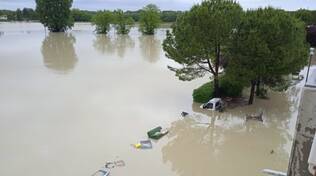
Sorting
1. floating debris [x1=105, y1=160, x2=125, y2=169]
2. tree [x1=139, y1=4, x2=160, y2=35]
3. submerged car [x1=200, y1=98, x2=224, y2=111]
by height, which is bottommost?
floating debris [x1=105, y1=160, x2=125, y2=169]

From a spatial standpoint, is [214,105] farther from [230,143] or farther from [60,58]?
[60,58]

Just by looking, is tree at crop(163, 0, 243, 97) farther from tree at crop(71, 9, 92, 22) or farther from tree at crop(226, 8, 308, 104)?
tree at crop(71, 9, 92, 22)

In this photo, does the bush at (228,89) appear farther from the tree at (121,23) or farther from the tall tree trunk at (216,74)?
the tree at (121,23)

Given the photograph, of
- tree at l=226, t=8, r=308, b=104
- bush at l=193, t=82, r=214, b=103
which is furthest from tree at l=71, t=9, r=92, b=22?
tree at l=226, t=8, r=308, b=104

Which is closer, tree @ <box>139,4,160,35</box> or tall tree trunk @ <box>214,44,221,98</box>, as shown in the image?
A: tall tree trunk @ <box>214,44,221,98</box>

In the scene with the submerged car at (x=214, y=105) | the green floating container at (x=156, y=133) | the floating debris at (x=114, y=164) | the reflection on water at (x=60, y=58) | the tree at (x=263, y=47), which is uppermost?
the tree at (x=263, y=47)

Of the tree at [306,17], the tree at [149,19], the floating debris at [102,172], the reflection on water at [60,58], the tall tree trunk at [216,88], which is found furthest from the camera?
the tree at [149,19]

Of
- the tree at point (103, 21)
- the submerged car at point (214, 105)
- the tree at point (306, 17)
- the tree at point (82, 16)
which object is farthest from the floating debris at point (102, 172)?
the tree at point (82, 16)

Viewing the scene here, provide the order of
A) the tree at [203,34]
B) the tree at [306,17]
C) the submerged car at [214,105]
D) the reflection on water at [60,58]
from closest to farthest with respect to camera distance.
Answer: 1. the tree at [203,34]
2. the submerged car at [214,105]
3. the reflection on water at [60,58]
4. the tree at [306,17]
